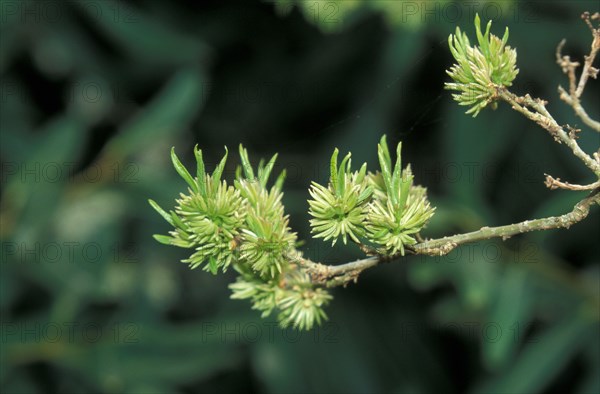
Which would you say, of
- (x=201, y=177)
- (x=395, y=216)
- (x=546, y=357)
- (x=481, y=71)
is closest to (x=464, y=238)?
(x=395, y=216)

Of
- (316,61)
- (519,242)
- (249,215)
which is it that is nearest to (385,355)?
(519,242)

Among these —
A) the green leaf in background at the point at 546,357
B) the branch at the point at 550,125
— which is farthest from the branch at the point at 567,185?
the green leaf in background at the point at 546,357

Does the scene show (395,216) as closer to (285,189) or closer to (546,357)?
(546,357)

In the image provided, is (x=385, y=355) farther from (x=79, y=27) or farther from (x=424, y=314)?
(x=79, y=27)

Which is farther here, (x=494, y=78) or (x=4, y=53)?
(x=4, y=53)

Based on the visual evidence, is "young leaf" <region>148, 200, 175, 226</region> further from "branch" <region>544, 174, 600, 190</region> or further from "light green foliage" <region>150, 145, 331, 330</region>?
"branch" <region>544, 174, 600, 190</region>

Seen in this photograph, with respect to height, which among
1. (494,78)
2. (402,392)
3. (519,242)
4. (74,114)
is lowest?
(402,392)
